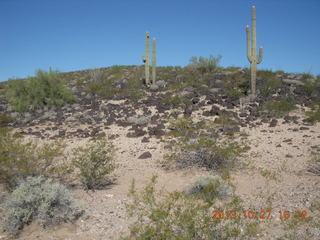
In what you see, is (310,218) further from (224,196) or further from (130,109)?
(130,109)

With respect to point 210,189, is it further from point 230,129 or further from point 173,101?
point 173,101

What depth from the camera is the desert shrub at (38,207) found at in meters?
4.46

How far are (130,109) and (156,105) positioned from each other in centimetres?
137

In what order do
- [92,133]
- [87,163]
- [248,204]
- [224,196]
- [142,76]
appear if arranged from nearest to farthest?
[248,204]
[224,196]
[87,163]
[92,133]
[142,76]

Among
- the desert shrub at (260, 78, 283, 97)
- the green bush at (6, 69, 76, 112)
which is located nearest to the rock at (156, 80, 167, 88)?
the green bush at (6, 69, 76, 112)

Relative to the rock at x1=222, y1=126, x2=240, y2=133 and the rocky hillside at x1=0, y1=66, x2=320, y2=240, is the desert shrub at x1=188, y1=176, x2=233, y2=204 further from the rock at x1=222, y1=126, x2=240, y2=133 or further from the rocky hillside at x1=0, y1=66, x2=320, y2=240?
the rock at x1=222, y1=126, x2=240, y2=133

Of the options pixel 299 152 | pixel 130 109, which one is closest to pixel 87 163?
pixel 299 152

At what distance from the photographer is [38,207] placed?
4.62 m

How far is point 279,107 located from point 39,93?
507 inches

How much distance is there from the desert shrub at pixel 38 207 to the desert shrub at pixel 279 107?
10.4 meters

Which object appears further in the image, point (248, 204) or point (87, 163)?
point (87, 163)

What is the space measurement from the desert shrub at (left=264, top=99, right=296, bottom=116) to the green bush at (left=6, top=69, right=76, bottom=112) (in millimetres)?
10900

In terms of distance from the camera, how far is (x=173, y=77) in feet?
74.1

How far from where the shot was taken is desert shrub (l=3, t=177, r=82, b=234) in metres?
4.46
